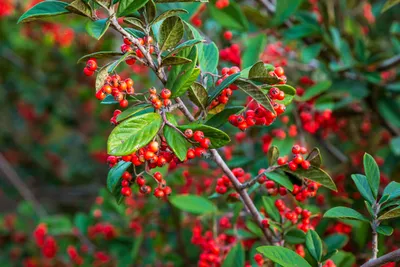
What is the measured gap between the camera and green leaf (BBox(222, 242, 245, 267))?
4.71ft

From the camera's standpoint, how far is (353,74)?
6.82ft

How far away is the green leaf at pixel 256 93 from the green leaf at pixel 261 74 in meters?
0.02

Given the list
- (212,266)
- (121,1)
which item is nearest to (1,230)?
(212,266)

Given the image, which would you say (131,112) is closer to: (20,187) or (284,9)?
(284,9)

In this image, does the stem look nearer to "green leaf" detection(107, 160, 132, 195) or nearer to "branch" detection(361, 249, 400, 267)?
"green leaf" detection(107, 160, 132, 195)

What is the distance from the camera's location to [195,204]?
1.72m

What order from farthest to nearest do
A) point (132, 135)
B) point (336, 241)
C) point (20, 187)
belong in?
point (20, 187) < point (336, 241) < point (132, 135)

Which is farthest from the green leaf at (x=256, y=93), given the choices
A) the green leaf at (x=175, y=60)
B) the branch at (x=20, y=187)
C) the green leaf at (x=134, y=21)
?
the branch at (x=20, y=187)

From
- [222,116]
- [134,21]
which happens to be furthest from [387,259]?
[134,21]

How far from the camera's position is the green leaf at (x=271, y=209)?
135 centimetres

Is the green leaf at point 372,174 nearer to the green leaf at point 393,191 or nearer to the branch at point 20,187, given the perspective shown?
the green leaf at point 393,191

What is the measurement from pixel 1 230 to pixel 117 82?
234 cm

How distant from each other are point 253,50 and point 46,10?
0.96 m

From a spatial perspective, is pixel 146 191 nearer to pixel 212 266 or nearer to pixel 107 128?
pixel 212 266
